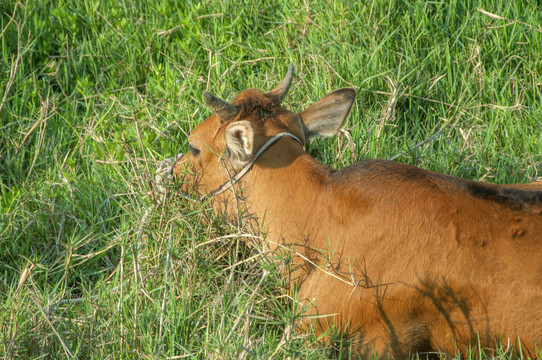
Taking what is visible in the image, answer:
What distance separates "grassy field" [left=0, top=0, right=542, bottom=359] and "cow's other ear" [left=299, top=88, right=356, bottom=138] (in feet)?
2.47

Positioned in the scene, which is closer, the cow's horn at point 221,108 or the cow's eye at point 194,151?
the cow's horn at point 221,108

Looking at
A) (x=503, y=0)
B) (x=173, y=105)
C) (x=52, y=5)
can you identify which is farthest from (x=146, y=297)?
(x=503, y=0)

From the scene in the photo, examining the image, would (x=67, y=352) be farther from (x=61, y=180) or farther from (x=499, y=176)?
(x=499, y=176)

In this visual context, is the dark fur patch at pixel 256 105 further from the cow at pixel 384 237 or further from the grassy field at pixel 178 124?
the grassy field at pixel 178 124

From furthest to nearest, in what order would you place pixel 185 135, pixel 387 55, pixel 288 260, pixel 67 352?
pixel 387 55
pixel 185 135
pixel 288 260
pixel 67 352

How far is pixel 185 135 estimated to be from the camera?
212 inches

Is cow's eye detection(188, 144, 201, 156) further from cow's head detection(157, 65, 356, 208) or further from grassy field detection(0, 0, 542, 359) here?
grassy field detection(0, 0, 542, 359)

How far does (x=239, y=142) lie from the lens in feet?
12.7

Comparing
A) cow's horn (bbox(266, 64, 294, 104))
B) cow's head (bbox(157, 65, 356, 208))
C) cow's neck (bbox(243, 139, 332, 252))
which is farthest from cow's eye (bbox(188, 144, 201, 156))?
cow's horn (bbox(266, 64, 294, 104))

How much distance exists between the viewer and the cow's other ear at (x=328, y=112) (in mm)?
4309

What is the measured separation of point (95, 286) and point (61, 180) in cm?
111

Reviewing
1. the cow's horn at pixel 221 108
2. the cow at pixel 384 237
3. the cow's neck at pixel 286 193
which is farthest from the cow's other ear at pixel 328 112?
the cow's horn at pixel 221 108

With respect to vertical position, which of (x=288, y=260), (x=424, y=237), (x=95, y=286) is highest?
(x=424, y=237)

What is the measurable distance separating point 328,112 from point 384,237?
102cm
